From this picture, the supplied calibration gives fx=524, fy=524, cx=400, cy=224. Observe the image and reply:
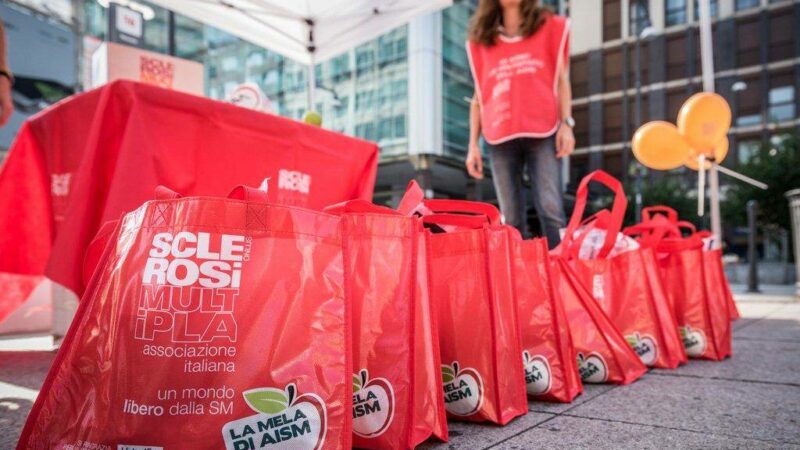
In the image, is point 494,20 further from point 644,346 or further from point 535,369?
point 535,369

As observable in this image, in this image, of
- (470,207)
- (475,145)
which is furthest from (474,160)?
(470,207)

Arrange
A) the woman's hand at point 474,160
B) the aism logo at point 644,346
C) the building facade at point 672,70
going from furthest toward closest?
the building facade at point 672,70, the woman's hand at point 474,160, the aism logo at point 644,346

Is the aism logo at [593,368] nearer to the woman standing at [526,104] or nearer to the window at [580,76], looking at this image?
the woman standing at [526,104]

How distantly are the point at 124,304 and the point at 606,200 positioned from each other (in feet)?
72.0

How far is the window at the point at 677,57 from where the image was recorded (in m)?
22.2

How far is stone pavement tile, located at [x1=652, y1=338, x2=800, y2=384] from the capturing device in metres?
1.71

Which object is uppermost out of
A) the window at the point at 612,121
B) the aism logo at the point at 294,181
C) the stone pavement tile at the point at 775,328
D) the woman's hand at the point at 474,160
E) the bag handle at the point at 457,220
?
the window at the point at 612,121

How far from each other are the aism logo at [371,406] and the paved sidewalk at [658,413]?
13cm

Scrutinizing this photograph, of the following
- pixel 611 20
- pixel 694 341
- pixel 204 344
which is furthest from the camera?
pixel 611 20

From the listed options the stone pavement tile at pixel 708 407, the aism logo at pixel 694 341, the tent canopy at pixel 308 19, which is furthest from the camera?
the tent canopy at pixel 308 19

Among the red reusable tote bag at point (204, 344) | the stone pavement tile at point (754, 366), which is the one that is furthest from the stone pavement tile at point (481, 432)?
the stone pavement tile at point (754, 366)

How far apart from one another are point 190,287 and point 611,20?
2650cm

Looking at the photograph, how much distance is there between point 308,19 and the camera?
369cm

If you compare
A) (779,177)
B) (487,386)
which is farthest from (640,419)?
(779,177)
